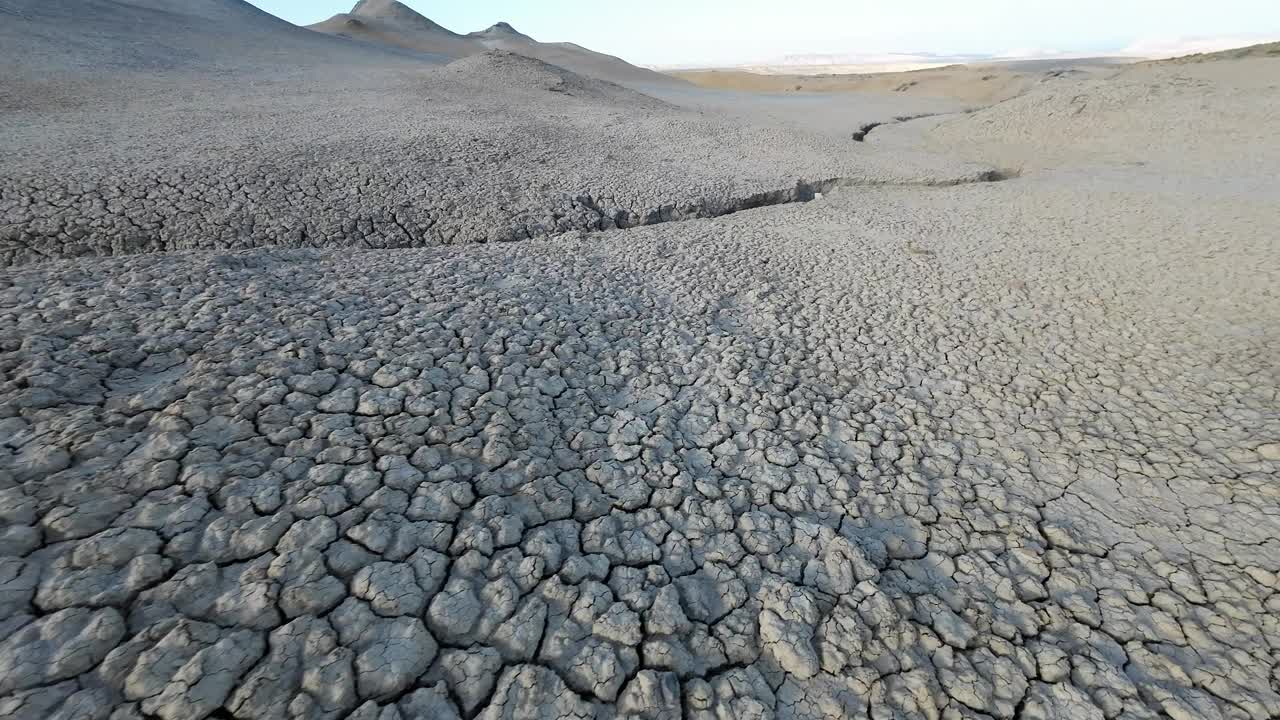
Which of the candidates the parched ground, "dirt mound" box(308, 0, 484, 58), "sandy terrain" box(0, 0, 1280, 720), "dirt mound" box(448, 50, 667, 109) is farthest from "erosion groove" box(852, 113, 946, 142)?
"dirt mound" box(308, 0, 484, 58)

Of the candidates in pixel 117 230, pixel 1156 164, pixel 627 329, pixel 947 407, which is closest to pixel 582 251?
pixel 627 329

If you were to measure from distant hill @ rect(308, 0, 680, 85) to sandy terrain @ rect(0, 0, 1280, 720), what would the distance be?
1732 cm

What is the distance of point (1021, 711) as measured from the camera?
0.97m

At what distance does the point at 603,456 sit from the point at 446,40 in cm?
2934

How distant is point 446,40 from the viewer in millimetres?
25188

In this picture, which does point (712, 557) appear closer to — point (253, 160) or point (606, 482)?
point (606, 482)

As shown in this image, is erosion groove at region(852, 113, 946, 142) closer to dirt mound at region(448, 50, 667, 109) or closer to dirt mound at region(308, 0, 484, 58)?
dirt mound at region(448, 50, 667, 109)

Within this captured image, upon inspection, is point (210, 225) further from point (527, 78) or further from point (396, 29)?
point (396, 29)

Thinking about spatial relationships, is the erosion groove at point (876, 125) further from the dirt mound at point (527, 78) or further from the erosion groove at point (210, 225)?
the erosion groove at point (210, 225)

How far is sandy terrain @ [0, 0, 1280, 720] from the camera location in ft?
3.13

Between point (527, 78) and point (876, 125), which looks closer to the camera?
point (527, 78)

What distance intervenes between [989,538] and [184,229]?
327 centimetres

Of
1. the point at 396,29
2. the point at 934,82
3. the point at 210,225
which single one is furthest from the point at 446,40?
the point at 210,225

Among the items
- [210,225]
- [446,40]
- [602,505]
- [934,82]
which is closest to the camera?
[602,505]
